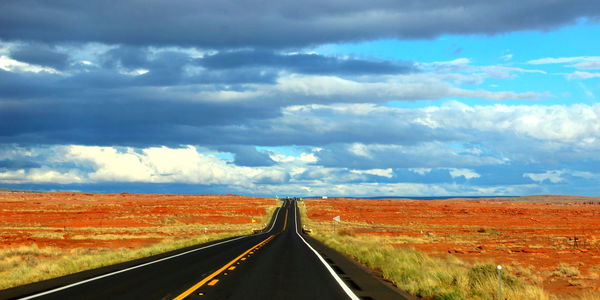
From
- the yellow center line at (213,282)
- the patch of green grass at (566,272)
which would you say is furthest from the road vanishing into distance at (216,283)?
the patch of green grass at (566,272)

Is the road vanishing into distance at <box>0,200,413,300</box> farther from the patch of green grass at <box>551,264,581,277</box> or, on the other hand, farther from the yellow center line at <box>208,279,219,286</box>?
the patch of green grass at <box>551,264,581,277</box>

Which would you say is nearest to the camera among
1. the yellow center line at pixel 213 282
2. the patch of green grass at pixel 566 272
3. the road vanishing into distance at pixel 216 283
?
the road vanishing into distance at pixel 216 283

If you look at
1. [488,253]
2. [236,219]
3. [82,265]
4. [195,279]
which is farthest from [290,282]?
[236,219]

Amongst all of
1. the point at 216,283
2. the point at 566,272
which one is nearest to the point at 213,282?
the point at 216,283

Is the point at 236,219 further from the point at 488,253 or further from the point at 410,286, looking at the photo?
the point at 410,286

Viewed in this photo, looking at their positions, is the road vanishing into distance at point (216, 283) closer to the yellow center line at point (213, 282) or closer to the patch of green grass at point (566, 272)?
the yellow center line at point (213, 282)

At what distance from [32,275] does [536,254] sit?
103ft

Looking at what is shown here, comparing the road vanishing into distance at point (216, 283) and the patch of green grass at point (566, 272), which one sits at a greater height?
the road vanishing into distance at point (216, 283)

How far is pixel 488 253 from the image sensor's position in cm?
3747

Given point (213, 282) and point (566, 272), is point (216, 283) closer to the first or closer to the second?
point (213, 282)

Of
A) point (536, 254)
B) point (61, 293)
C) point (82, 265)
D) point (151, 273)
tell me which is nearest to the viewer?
point (61, 293)

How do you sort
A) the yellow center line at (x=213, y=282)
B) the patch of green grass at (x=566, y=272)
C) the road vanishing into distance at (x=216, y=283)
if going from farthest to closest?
the patch of green grass at (x=566, y=272), the yellow center line at (x=213, y=282), the road vanishing into distance at (x=216, y=283)

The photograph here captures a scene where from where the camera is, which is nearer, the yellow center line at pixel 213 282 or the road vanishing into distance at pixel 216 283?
the road vanishing into distance at pixel 216 283

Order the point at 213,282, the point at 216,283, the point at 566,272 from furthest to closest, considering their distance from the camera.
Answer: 1. the point at 566,272
2. the point at 213,282
3. the point at 216,283
